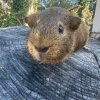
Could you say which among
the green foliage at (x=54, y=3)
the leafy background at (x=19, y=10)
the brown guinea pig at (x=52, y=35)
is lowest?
the green foliage at (x=54, y=3)

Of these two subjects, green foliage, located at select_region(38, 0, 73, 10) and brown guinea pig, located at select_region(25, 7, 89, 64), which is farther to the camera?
green foliage, located at select_region(38, 0, 73, 10)

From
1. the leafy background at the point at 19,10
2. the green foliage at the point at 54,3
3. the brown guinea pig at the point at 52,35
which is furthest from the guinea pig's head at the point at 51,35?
the green foliage at the point at 54,3

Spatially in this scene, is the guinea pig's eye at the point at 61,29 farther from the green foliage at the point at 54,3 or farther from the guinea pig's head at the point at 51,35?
the green foliage at the point at 54,3

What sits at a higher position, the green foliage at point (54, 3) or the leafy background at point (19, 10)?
the leafy background at point (19, 10)

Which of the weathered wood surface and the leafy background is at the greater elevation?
the weathered wood surface

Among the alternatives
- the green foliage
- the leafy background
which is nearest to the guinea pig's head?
the leafy background

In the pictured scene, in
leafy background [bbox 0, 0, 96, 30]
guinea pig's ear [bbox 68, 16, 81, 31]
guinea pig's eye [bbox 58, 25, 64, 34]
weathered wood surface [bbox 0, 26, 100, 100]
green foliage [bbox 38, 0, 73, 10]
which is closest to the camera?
weathered wood surface [bbox 0, 26, 100, 100]

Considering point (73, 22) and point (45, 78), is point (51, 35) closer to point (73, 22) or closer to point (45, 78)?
point (45, 78)

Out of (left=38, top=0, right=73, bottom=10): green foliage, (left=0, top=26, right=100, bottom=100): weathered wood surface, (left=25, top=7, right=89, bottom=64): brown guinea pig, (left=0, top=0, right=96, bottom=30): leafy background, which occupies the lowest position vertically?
(left=38, top=0, right=73, bottom=10): green foliage

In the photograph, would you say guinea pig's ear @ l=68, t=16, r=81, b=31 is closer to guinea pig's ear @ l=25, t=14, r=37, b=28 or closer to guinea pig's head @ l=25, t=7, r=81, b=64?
guinea pig's head @ l=25, t=7, r=81, b=64

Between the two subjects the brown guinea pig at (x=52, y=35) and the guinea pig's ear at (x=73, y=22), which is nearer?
the brown guinea pig at (x=52, y=35)
